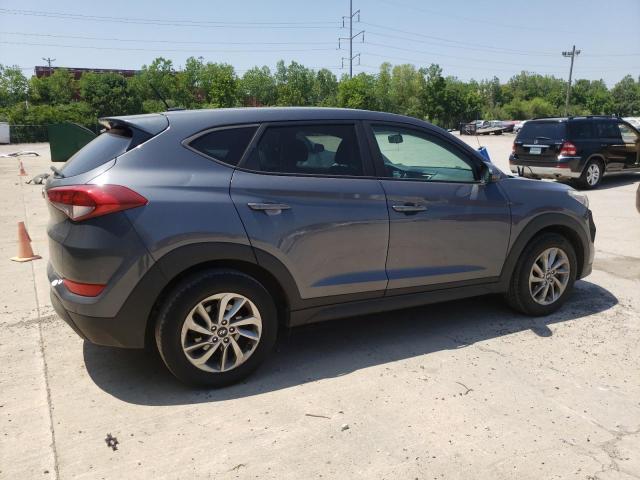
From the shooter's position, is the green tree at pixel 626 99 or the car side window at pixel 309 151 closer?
the car side window at pixel 309 151

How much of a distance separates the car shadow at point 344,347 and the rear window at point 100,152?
138 cm

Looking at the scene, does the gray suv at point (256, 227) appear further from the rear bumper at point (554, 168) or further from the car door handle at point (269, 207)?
the rear bumper at point (554, 168)

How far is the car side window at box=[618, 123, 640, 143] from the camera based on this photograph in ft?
44.8

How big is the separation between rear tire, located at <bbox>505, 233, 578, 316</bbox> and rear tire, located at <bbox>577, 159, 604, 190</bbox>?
9301 millimetres

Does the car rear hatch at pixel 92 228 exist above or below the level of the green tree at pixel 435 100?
below

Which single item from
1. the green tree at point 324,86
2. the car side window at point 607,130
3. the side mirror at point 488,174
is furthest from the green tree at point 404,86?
the side mirror at point 488,174

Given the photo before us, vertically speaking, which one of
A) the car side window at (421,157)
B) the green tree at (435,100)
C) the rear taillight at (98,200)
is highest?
the green tree at (435,100)

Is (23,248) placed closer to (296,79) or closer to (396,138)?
(396,138)

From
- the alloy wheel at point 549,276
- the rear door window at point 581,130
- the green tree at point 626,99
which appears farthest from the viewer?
the green tree at point 626,99

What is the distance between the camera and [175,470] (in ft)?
8.46

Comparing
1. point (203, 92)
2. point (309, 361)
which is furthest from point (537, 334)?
point (203, 92)

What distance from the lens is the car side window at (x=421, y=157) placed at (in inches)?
157

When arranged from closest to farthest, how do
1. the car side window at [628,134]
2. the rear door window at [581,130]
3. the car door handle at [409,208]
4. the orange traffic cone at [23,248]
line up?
the car door handle at [409,208], the orange traffic cone at [23,248], the rear door window at [581,130], the car side window at [628,134]

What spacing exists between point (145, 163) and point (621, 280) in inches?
201
